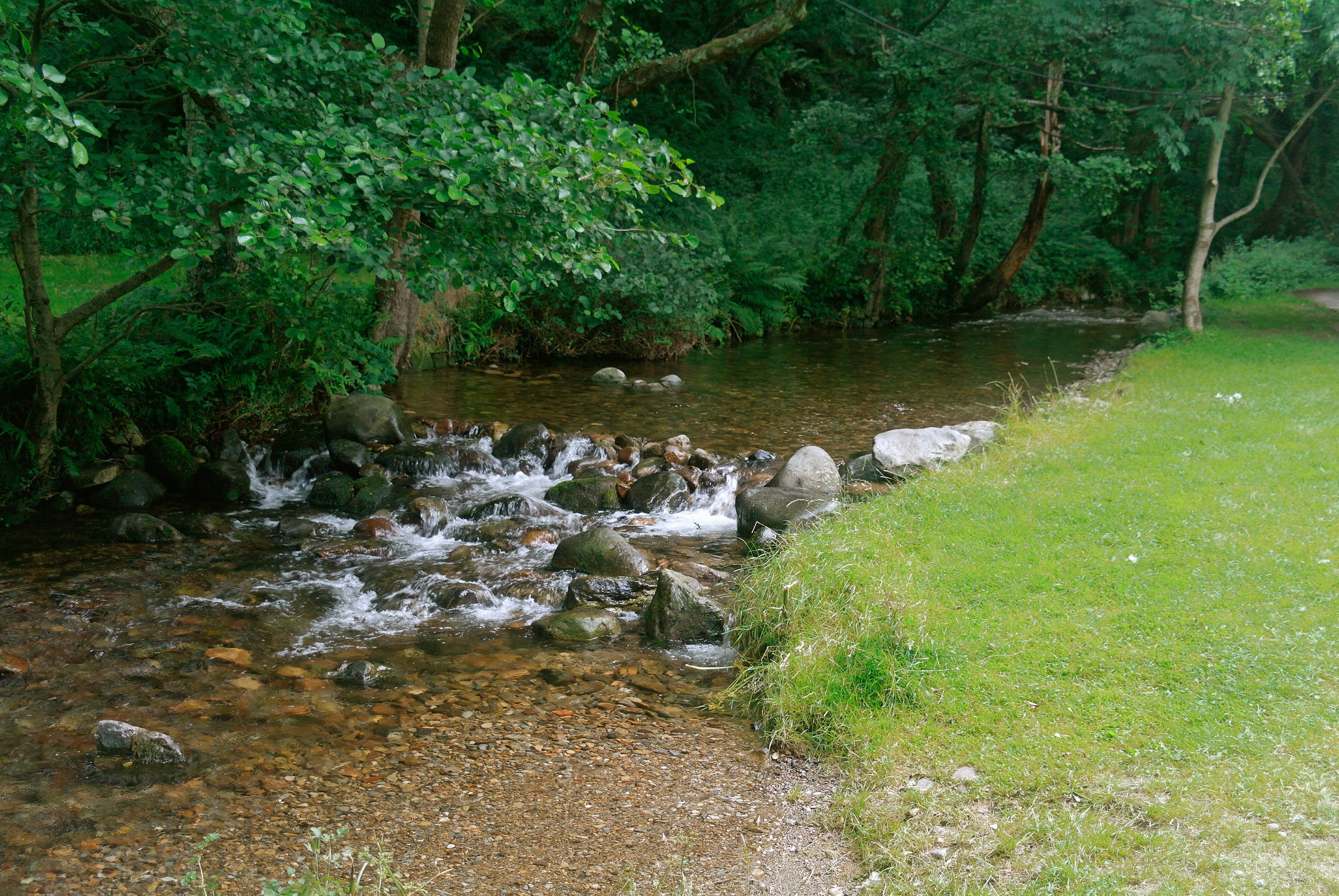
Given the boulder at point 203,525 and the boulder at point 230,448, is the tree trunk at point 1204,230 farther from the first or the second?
the boulder at point 203,525

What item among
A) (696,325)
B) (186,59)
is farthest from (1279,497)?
(696,325)

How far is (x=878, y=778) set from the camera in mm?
3916

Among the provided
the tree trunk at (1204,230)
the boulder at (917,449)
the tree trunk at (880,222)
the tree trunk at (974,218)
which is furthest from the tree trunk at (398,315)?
the tree trunk at (1204,230)

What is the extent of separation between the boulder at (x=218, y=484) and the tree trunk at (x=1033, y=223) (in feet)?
48.9

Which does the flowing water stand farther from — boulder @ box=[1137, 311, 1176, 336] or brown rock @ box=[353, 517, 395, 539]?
boulder @ box=[1137, 311, 1176, 336]

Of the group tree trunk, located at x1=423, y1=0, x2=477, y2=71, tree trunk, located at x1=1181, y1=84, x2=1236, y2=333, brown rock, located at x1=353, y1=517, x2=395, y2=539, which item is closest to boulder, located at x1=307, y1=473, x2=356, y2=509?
brown rock, located at x1=353, y1=517, x2=395, y2=539

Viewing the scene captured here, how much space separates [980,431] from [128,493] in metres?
7.86

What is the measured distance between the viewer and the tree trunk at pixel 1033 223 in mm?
17281

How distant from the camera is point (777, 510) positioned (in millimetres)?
7492

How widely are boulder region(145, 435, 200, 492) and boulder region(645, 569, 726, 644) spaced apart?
5126 mm

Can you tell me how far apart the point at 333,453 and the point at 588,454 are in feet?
8.59

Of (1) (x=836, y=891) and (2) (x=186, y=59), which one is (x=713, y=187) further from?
(1) (x=836, y=891)

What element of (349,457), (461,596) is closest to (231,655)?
(461,596)

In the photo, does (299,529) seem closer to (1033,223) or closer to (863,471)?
(863,471)
